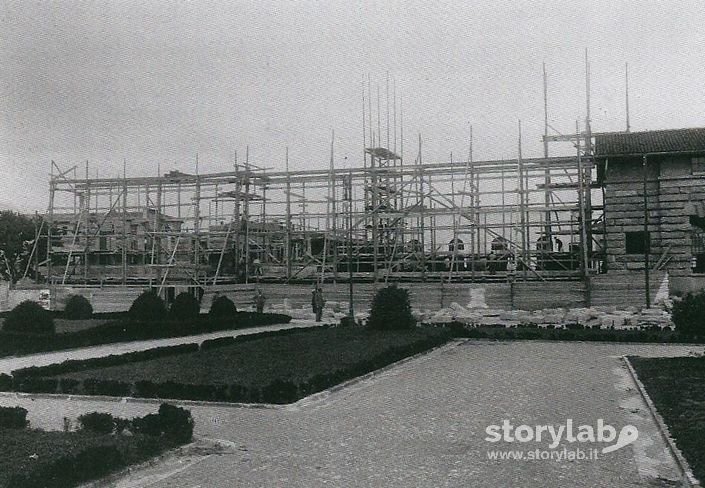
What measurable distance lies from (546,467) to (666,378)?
7.36m

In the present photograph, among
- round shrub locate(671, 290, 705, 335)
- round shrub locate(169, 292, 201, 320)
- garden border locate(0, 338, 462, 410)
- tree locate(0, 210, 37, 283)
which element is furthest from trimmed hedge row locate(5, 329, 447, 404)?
tree locate(0, 210, 37, 283)

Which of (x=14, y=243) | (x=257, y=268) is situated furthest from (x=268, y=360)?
(x=14, y=243)

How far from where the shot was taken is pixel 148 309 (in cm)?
2581

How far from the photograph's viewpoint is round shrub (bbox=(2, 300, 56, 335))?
20719 millimetres

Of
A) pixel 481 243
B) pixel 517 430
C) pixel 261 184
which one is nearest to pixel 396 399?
pixel 517 430

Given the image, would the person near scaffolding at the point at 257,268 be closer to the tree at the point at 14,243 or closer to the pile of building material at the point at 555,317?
the pile of building material at the point at 555,317

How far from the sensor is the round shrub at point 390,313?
80.9ft

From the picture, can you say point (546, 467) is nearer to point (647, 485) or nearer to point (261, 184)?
point (647, 485)

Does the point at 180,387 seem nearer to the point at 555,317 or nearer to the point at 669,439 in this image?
the point at 669,439

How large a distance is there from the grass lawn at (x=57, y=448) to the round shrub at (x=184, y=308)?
1748 cm

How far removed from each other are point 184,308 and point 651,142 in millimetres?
21930

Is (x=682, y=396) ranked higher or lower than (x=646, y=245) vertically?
lower

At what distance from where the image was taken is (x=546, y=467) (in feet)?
27.3

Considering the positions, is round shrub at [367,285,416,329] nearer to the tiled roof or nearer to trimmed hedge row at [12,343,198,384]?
trimmed hedge row at [12,343,198,384]
